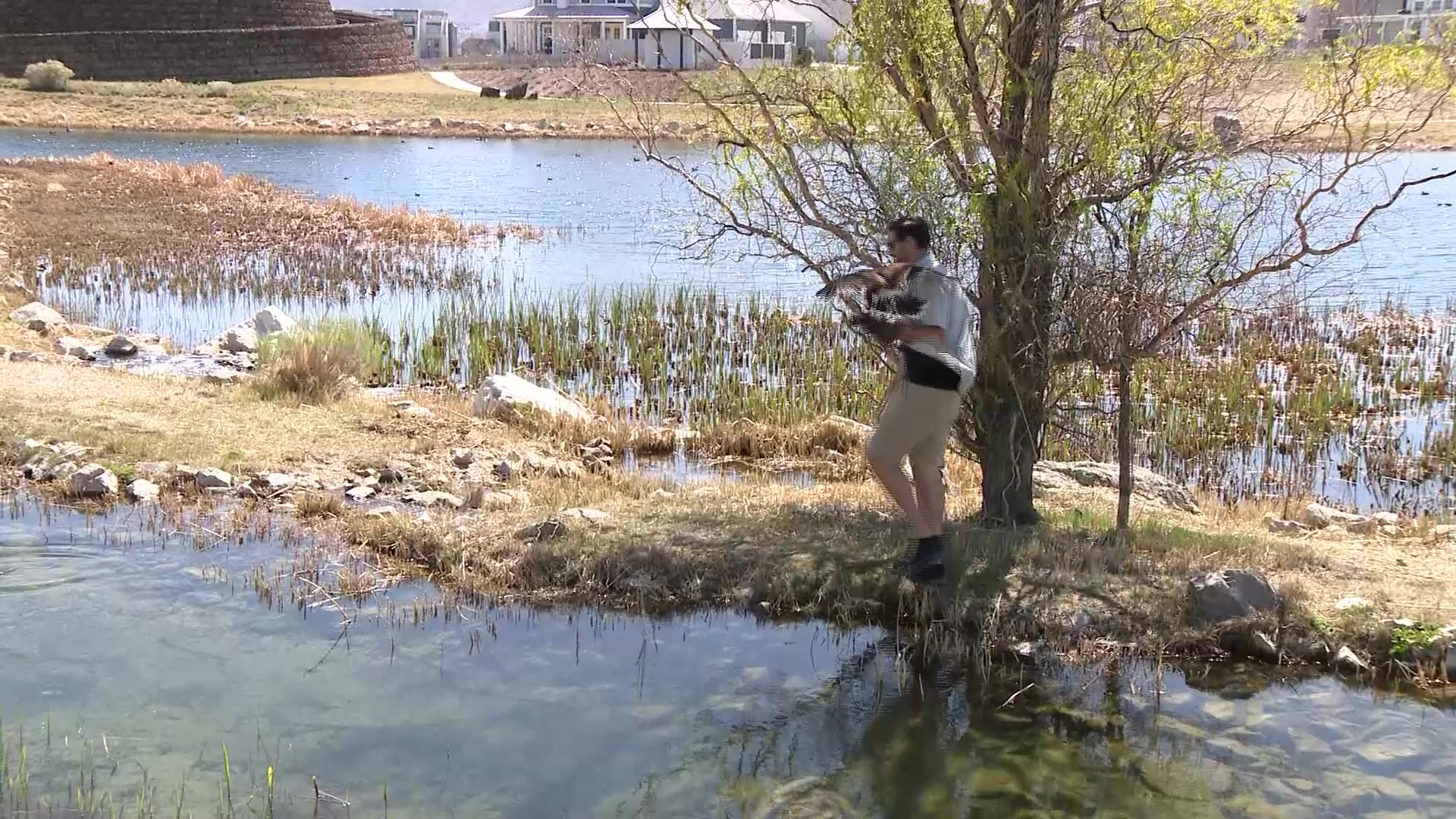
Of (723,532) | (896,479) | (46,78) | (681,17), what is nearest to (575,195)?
(681,17)

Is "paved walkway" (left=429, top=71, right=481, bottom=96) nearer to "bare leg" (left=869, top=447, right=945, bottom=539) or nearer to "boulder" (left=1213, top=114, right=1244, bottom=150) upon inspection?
"boulder" (left=1213, top=114, right=1244, bottom=150)

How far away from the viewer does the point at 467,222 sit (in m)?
29.1

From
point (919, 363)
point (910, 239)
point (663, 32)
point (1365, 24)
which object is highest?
point (663, 32)

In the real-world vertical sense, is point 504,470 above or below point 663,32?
below

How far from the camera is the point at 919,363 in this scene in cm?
716

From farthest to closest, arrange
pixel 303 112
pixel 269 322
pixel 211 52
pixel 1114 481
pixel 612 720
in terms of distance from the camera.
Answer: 1. pixel 211 52
2. pixel 303 112
3. pixel 269 322
4. pixel 1114 481
5. pixel 612 720

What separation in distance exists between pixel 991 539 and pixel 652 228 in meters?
20.5

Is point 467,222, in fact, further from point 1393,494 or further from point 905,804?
point 905,804

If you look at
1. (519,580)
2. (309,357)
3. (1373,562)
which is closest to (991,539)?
(1373,562)

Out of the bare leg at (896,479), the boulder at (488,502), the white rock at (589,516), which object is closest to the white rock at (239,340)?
the boulder at (488,502)

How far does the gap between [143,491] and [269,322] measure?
6.82m

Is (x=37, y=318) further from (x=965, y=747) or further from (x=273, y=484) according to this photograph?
(x=965, y=747)

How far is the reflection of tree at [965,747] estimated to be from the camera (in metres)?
6.06

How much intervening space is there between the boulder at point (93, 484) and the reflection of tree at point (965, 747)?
528cm
